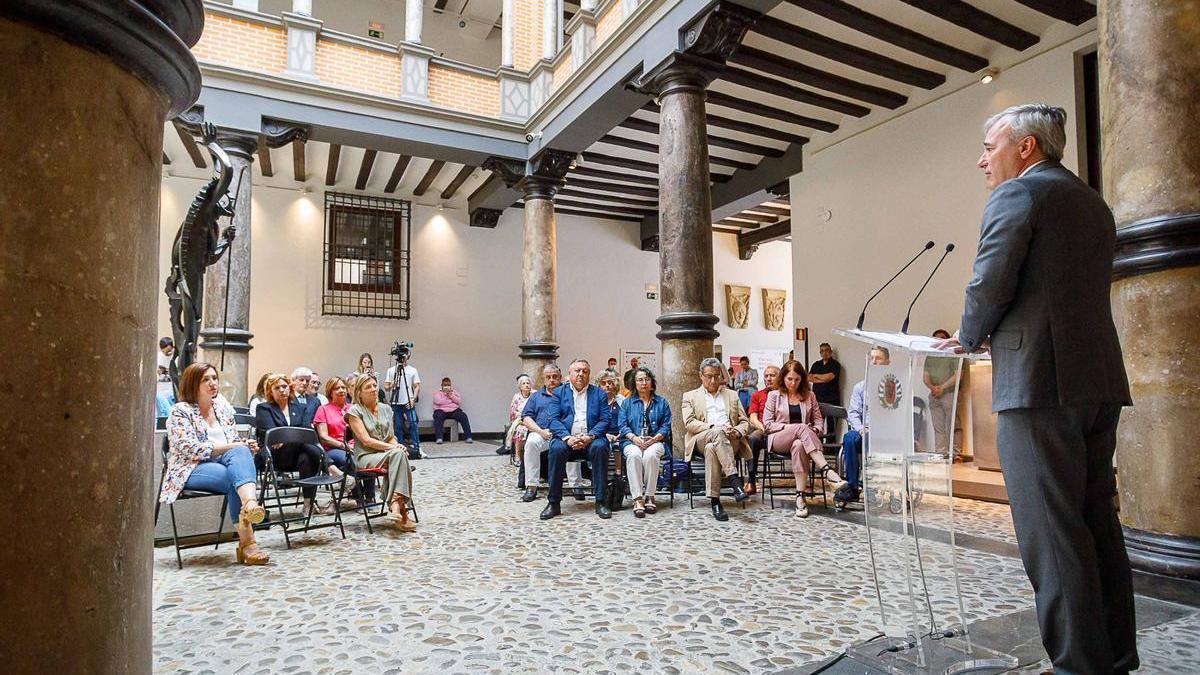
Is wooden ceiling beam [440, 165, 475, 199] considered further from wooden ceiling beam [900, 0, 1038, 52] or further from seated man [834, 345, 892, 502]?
seated man [834, 345, 892, 502]

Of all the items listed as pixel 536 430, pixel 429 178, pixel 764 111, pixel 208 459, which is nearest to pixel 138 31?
pixel 208 459

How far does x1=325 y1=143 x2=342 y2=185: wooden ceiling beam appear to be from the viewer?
11143 mm

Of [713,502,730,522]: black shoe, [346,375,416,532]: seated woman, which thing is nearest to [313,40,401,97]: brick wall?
[346,375,416,532]: seated woman

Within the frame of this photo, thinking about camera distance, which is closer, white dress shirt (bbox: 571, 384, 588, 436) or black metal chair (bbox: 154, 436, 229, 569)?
black metal chair (bbox: 154, 436, 229, 569)

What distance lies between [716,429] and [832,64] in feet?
17.1

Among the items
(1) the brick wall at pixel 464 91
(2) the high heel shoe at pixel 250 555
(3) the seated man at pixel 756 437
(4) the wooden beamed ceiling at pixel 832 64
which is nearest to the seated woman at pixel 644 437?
(3) the seated man at pixel 756 437

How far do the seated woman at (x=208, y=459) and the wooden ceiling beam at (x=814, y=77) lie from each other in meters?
6.35

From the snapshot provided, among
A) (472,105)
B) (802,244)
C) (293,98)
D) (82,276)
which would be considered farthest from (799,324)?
(82,276)

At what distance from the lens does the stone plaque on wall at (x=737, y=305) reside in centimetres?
1656

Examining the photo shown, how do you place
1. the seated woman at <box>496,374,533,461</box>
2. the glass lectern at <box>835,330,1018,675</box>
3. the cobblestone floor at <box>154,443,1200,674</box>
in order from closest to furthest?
the glass lectern at <box>835,330,1018,675</box> → the cobblestone floor at <box>154,443,1200,674</box> → the seated woman at <box>496,374,533,461</box>

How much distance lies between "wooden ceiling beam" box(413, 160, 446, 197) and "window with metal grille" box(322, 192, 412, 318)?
17.2 inches

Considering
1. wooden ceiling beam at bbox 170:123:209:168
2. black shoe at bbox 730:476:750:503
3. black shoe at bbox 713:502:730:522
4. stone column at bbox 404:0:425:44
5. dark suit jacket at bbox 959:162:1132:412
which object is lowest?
black shoe at bbox 713:502:730:522

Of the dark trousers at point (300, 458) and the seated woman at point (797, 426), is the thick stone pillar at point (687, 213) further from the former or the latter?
the dark trousers at point (300, 458)

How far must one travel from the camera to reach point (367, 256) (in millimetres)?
13602
